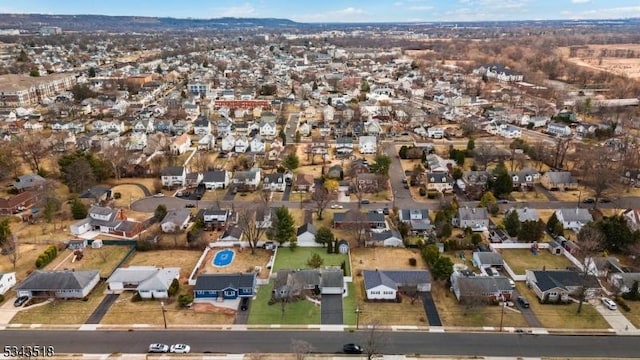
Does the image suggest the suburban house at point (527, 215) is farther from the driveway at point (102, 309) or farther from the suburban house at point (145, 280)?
the driveway at point (102, 309)

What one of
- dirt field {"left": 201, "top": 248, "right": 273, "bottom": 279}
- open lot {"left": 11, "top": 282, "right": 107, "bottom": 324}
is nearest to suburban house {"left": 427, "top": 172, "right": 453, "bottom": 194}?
dirt field {"left": 201, "top": 248, "right": 273, "bottom": 279}

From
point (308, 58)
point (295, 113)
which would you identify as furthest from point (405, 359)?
point (308, 58)

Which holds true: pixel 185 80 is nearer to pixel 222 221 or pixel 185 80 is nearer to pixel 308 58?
pixel 308 58

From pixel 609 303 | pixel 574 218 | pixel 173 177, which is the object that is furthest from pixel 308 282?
pixel 173 177

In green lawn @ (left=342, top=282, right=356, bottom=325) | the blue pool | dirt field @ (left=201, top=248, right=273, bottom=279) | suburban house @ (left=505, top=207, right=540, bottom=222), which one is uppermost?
suburban house @ (left=505, top=207, right=540, bottom=222)

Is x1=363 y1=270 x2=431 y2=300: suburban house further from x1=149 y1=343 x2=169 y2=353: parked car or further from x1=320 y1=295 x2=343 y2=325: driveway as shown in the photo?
x1=149 y1=343 x2=169 y2=353: parked car

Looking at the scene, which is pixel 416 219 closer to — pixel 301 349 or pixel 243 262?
pixel 243 262
